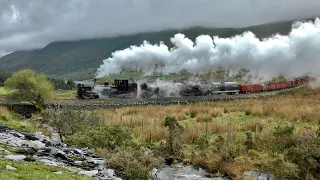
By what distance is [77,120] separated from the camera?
33.9 metres

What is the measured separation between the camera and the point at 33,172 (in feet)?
39.9

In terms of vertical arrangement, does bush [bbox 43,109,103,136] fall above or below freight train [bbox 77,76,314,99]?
below

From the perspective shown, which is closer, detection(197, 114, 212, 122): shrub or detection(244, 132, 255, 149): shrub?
detection(244, 132, 255, 149): shrub

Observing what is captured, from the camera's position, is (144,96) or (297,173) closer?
(297,173)

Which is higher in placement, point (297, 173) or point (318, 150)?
point (318, 150)

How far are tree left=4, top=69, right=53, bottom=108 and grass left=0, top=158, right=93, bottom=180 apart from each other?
51.7 metres

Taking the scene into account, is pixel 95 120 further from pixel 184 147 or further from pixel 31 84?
pixel 31 84

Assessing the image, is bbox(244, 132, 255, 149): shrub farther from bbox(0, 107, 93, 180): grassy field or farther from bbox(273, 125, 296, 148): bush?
bbox(0, 107, 93, 180): grassy field

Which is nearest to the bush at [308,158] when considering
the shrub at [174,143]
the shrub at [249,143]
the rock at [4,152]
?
the shrub at [249,143]

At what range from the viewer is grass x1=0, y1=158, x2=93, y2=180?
1128 cm

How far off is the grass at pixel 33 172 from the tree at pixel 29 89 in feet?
170

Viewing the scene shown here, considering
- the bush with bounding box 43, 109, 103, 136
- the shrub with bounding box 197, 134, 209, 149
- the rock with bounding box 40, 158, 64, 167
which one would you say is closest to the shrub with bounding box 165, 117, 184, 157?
the shrub with bounding box 197, 134, 209, 149

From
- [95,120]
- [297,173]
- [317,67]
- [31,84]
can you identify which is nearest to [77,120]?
[95,120]

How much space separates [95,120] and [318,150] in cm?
2227
